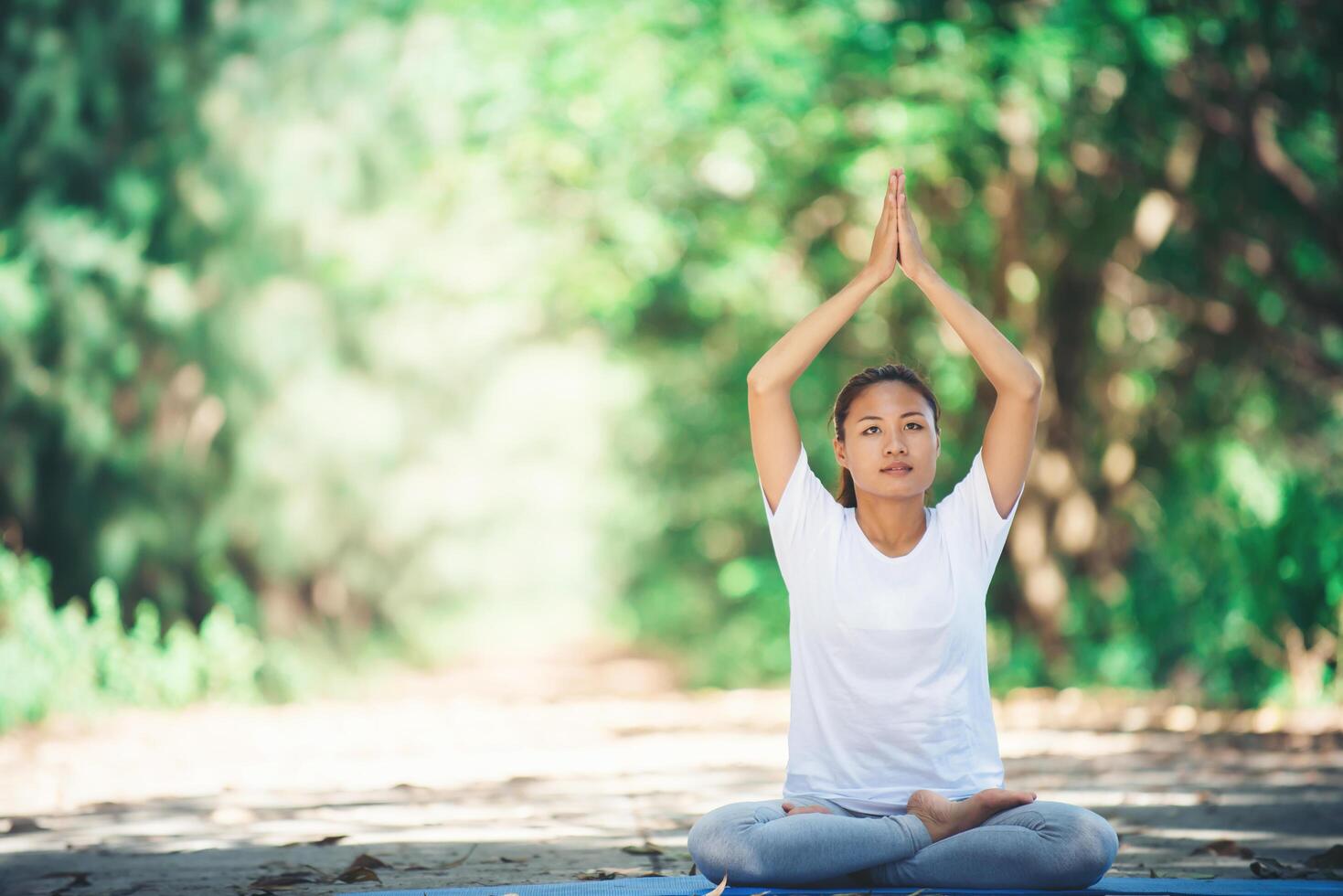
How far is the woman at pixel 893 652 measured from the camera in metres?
3.27

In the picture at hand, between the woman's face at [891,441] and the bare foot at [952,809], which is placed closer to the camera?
the bare foot at [952,809]

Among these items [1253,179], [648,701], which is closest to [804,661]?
[1253,179]

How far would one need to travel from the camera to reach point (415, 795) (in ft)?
20.1

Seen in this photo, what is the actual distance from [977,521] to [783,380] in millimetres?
552

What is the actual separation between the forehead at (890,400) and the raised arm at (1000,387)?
0.16 m

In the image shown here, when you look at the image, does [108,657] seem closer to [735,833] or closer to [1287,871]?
[735,833]

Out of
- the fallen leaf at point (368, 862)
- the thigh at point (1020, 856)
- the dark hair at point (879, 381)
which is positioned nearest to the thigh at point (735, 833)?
the thigh at point (1020, 856)

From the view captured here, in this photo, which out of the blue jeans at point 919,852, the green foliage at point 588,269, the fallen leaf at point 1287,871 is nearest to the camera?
the blue jeans at point 919,852

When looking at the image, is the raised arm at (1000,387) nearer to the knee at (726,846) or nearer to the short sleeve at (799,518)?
the short sleeve at (799,518)

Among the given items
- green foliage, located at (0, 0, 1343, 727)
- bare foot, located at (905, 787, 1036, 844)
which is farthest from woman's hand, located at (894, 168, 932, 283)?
green foliage, located at (0, 0, 1343, 727)

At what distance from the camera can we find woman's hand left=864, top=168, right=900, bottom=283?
340cm

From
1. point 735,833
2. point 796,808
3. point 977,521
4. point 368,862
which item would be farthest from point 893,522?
point 368,862

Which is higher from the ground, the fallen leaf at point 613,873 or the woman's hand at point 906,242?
the woman's hand at point 906,242

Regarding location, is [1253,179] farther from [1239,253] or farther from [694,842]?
[694,842]
